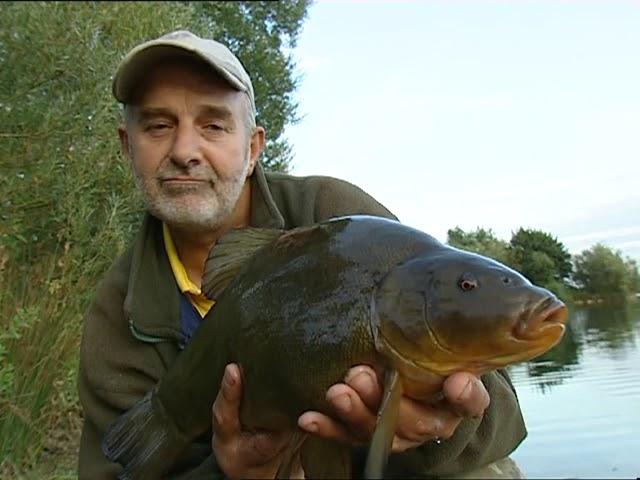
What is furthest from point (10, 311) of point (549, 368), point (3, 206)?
point (549, 368)

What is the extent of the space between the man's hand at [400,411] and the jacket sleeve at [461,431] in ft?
0.58

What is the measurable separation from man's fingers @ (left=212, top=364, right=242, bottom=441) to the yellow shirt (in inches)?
18.8

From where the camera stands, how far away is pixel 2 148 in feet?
15.1

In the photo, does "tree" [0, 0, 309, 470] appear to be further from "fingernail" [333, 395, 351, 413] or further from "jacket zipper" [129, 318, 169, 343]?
"fingernail" [333, 395, 351, 413]

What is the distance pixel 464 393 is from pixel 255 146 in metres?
1.25

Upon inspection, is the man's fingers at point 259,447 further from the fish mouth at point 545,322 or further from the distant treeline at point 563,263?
the distant treeline at point 563,263

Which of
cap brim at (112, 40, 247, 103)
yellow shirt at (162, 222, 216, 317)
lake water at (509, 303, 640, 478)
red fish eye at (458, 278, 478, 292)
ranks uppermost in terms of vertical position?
cap brim at (112, 40, 247, 103)

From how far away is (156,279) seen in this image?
2402 millimetres

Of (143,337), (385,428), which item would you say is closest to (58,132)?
(143,337)

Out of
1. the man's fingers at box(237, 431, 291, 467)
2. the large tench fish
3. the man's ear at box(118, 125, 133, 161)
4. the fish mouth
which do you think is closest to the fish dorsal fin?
the large tench fish

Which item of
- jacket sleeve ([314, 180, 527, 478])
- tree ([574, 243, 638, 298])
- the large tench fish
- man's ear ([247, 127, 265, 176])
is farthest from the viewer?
tree ([574, 243, 638, 298])

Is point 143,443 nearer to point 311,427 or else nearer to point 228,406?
point 228,406

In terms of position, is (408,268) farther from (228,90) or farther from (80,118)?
(80,118)

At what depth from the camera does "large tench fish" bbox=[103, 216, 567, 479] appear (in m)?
1.47
